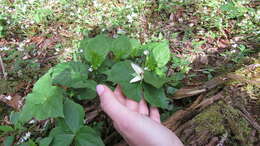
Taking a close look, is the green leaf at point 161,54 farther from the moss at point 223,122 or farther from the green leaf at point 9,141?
the green leaf at point 9,141

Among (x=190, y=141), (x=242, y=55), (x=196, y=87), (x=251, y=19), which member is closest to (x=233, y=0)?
(x=251, y=19)

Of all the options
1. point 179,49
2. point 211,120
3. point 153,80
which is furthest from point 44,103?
point 179,49

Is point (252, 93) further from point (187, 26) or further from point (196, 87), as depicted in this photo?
point (187, 26)

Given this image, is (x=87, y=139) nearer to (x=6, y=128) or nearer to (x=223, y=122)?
(x=6, y=128)

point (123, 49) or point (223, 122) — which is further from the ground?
point (123, 49)

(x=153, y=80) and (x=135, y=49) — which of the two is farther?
(x=135, y=49)

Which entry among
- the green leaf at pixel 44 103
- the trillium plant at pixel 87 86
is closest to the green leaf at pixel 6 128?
the trillium plant at pixel 87 86
